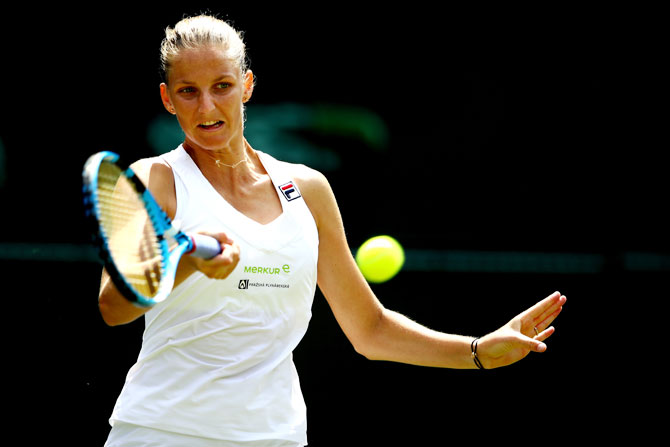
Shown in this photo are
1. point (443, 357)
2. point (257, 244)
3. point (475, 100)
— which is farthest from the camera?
point (475, 100)

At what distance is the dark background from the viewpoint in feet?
11.7

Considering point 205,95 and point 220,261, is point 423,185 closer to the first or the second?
point 205,95

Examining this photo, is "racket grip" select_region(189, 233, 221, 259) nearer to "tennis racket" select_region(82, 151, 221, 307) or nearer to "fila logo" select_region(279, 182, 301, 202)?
"tennis racket" select_region(82, 151, 221, 307)

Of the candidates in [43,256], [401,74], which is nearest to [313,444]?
[43,256]

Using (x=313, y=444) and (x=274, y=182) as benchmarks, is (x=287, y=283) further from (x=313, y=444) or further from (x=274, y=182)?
(x=313, y=444)

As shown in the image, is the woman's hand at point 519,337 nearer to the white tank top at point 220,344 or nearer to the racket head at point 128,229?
the white tank top at point 220,344

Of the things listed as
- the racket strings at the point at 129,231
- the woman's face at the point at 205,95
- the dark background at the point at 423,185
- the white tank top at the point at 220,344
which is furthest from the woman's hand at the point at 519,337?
the dark background at the point at 423,185

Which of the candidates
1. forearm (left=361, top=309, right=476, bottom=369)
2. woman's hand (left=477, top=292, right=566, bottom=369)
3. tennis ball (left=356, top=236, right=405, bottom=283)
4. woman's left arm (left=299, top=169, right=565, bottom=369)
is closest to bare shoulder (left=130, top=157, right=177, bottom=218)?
woman's left arm (left=299, top=169, right=565, bottom=369)

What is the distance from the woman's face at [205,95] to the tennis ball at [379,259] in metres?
1.82

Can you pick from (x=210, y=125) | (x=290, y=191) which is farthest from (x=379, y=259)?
(x=210, y=125)

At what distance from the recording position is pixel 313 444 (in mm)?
3713

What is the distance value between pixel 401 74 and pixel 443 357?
1968 millimetres

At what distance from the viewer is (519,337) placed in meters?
2.29

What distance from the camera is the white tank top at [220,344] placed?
194 centimetres
